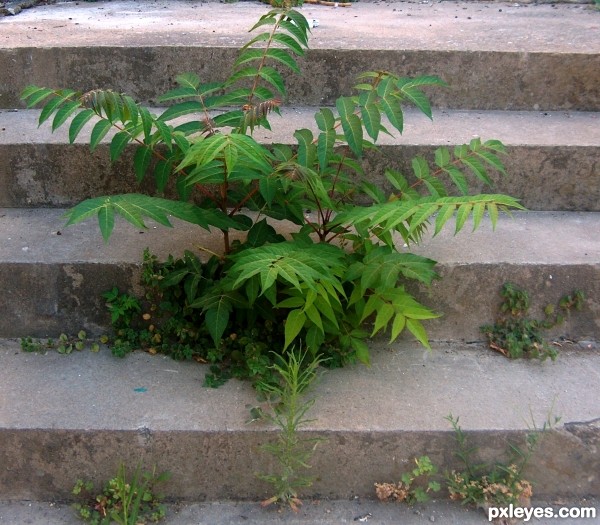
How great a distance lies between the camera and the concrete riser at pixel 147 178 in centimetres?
311

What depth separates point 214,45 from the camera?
12.1 ft

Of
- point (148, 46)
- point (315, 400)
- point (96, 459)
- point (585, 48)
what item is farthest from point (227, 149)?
point (585, 48)

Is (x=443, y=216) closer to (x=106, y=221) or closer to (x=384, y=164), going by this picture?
(x=106, y=221)

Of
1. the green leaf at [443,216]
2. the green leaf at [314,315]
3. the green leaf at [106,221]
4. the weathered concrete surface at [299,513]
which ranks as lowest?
the weathered concrete surface at [299,513]

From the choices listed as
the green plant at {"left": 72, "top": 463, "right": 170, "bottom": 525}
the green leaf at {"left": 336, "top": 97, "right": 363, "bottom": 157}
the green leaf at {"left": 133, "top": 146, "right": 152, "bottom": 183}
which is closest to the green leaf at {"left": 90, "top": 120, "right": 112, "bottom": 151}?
the green leaf at {"left": 133, "top": 146, "right": 152, "bottom": 183}

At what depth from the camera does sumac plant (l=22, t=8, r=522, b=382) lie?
2066 mm

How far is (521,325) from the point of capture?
9.17 ft

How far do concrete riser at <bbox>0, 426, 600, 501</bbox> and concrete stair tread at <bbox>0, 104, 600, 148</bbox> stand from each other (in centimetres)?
143

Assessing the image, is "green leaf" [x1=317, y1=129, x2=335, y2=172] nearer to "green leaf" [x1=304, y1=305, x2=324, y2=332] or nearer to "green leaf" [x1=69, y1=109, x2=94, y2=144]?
"green leaf" [x1=304, y1=305, x2=324, y2=332]

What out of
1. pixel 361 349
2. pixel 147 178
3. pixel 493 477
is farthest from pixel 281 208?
pixel 493 477

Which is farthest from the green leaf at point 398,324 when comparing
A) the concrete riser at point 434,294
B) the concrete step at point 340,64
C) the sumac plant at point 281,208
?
the concrete step at point 340,64

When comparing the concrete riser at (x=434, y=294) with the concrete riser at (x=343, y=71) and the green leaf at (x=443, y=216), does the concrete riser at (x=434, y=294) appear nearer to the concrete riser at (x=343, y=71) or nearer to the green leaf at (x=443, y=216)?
the green leaf at (x=443, y=216)

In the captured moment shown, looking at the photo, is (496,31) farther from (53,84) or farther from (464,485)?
(464,485)

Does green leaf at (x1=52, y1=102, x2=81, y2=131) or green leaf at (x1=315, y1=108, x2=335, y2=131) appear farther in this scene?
green leaf at (x1=315, y1=108, x2=335, y2=131)
